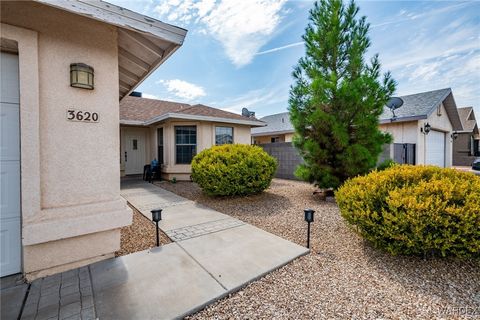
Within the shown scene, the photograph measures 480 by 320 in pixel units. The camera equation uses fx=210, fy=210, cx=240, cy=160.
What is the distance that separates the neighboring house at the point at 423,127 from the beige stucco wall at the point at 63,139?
11046 mm

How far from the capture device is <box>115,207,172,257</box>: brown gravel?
132 inches

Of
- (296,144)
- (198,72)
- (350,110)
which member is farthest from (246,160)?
(198,72)

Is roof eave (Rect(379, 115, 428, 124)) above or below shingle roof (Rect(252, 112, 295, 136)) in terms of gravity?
below

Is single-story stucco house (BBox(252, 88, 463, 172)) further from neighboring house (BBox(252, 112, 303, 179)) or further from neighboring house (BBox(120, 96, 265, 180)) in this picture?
neighboring house (BBox(120, 96, 265, 180))

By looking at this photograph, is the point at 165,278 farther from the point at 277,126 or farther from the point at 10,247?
the point at 277,126

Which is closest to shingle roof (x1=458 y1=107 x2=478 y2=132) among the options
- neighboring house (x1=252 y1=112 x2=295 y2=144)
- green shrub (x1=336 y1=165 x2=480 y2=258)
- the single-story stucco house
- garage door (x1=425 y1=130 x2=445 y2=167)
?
the single-story stucco house

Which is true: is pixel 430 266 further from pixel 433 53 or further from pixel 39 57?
pixel 433 53

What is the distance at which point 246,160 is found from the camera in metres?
6.43

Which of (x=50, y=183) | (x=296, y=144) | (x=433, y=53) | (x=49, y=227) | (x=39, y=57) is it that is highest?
(x=433, y=53)

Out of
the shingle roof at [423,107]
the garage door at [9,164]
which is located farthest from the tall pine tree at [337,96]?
the garage door at [9,164]

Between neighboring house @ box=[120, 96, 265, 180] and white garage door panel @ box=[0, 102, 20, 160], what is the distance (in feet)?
22.1

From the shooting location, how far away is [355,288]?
2473 mm

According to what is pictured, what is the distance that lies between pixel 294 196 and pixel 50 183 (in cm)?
623

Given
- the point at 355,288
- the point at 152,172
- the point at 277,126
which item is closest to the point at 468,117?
the point at 277,126
